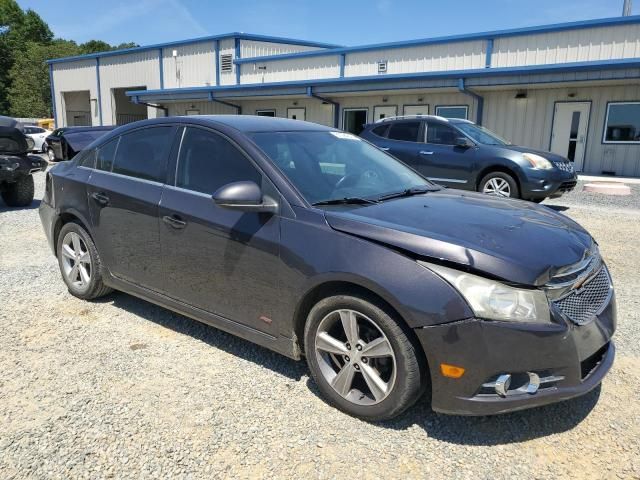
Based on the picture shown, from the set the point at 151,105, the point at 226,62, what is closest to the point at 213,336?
the point at 226,62

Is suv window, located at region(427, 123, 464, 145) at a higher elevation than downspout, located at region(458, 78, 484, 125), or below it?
below

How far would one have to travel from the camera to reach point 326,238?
9.18ft

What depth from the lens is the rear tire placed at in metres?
9.61

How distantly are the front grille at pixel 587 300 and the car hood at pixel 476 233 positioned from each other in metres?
0.17

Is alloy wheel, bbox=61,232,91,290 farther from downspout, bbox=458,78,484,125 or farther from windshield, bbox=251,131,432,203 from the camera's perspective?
downspout, bbox=458,78,484,125

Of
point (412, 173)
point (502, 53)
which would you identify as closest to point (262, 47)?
point (502, 53)

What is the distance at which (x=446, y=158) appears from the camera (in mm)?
10047

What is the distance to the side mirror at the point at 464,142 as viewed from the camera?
9852 mm

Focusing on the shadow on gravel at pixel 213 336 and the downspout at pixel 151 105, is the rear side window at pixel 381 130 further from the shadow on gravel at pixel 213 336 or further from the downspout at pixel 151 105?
the downspout at pixel 151 105

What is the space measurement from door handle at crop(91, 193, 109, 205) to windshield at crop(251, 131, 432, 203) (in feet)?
4.92

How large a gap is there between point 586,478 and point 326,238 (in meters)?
1.70

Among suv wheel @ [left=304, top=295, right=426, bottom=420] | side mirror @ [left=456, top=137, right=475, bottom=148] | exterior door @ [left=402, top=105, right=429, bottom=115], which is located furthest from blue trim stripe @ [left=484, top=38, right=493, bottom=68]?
suv wheel @ [left=304, top=295, right=426, bottom=420]

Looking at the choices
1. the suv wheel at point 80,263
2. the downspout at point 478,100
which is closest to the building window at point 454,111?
the downspout at point 478,100

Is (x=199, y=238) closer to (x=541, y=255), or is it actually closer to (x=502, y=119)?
(x=541, y=255)
